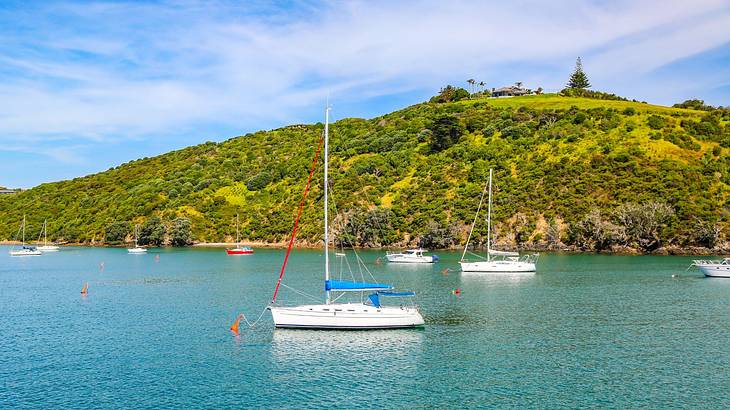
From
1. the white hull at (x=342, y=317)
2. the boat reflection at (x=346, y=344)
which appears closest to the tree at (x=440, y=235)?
the boat reflection at (x=346, y=344)

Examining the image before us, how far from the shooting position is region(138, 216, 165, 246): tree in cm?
16625

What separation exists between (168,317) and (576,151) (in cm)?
11974

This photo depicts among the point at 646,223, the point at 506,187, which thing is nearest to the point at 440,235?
the point at 506,187

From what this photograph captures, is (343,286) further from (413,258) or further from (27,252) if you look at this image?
(27,252)

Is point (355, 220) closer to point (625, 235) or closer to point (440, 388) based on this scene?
point (625, 235)

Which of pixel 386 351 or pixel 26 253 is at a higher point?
pixel 26 253

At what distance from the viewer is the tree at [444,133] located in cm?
17238

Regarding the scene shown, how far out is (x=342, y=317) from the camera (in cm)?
4366

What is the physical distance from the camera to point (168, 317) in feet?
171

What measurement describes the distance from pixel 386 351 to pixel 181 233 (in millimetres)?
134698

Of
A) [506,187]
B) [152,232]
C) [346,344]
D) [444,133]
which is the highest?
[444,133]

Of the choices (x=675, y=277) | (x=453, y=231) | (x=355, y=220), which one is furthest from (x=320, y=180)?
(x=675, y=277)

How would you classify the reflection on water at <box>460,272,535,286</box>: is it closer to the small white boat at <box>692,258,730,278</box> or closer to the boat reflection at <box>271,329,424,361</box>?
the small white boat at <box>692,258,730,278</box>

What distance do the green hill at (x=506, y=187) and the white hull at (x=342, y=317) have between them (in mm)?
86953
